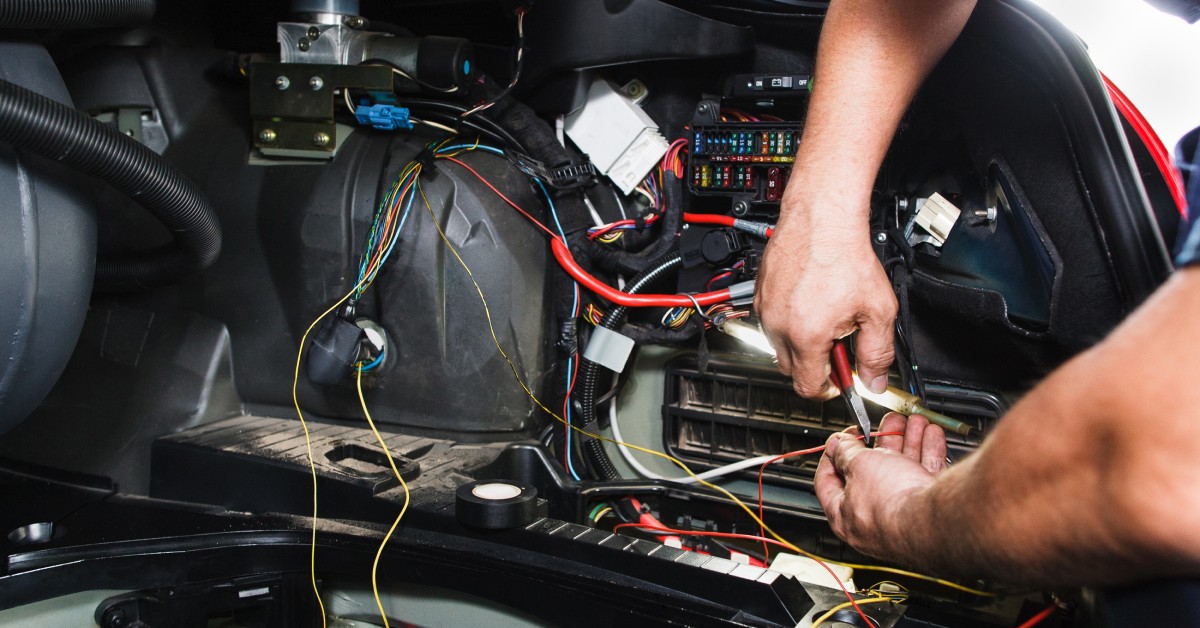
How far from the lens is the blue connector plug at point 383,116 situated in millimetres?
1691

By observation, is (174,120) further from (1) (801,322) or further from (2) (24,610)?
(1) (801,322)

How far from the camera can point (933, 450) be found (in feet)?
3.52

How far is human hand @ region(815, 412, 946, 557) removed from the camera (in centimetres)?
89

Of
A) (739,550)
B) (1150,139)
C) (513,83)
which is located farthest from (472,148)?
(1150,139)

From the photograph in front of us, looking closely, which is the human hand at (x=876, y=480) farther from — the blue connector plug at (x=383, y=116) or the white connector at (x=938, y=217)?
the blue connector plug at (x=383, y=116)

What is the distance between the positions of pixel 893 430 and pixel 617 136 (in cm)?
86

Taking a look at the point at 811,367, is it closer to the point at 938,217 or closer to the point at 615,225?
the point at 938,217

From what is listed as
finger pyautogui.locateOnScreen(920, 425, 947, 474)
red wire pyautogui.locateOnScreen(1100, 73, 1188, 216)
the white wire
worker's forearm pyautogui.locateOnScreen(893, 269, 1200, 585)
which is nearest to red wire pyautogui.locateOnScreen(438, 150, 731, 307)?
the white wire

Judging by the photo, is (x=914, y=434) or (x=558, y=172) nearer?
(x=914, y=434)

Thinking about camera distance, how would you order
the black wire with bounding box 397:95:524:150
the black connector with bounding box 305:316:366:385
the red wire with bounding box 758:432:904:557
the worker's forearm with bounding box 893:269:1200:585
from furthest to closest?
the black wire with bounding box 397:95:524:150 → the black connector with bounding box 305:316:366:385 → the red wire with bounding box 758:432:904:557 → the worker's forearm with bounding box 893:269:1200:585

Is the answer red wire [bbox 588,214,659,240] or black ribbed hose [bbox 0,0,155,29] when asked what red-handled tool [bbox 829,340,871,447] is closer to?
red wire [bbox 588,214,659,240]

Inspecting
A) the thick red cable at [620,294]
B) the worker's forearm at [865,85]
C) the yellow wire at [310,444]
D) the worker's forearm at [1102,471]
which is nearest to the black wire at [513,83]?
the thick red cable at [620,294]

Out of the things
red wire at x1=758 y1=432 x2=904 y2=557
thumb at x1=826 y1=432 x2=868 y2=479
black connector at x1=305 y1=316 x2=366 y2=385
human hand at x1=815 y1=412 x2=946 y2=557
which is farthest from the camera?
black connector at x1=305 y1=316 x2=366 y2=385

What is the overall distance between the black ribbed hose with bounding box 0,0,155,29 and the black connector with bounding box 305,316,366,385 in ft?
2.11
